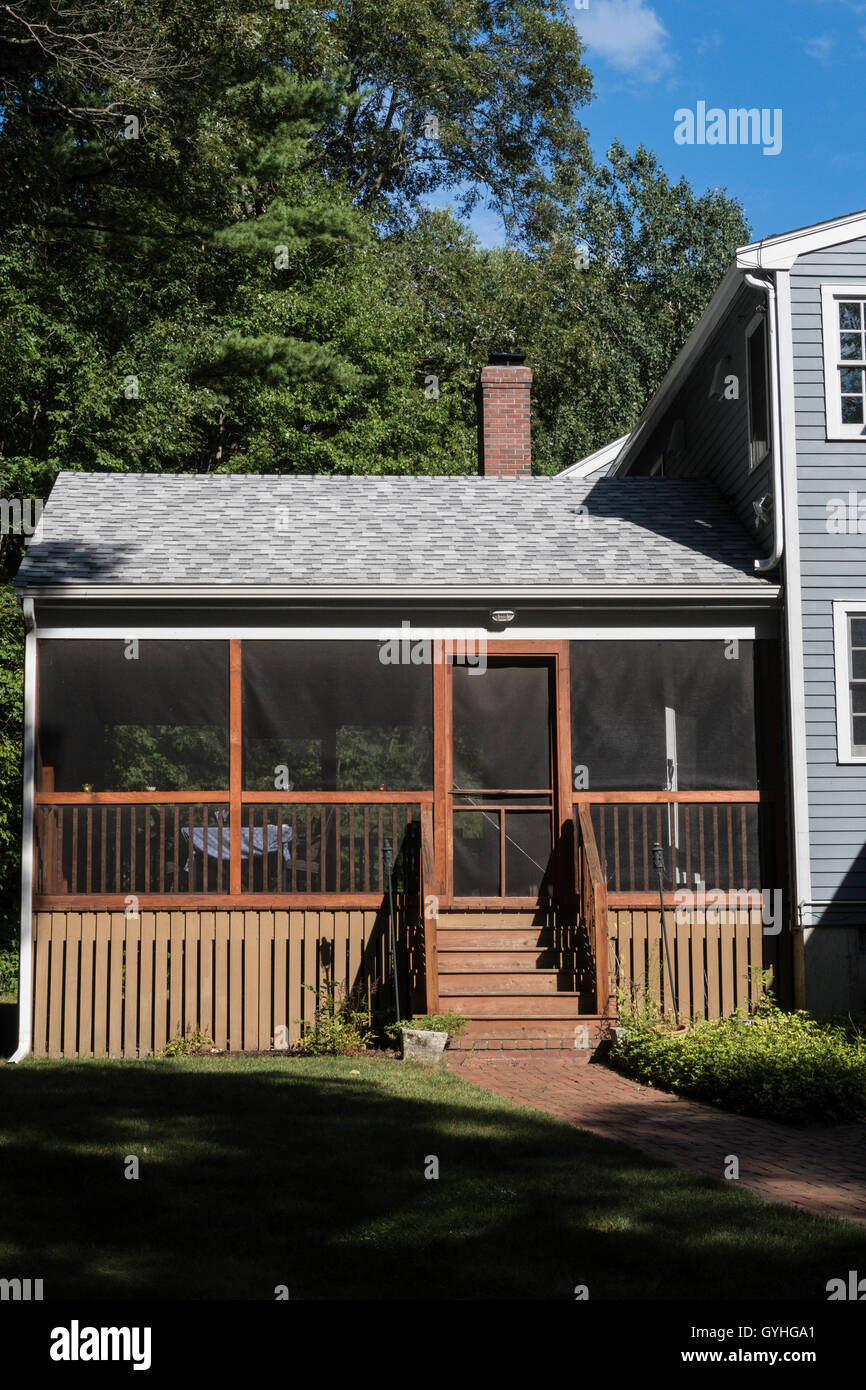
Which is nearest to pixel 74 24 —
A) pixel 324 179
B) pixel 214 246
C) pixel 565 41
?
pixel 214 246

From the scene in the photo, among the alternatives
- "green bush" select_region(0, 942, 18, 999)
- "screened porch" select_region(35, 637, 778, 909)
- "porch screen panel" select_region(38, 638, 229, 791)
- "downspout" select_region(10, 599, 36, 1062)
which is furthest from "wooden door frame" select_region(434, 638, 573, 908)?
"green bush" select_region(0, 942, 18, 999)

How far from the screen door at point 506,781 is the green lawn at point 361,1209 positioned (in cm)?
415

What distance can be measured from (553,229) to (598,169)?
862 cm

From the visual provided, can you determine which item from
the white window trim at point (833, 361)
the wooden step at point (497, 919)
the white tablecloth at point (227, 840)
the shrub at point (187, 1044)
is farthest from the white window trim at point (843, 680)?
the shrub at point (187, 1044)

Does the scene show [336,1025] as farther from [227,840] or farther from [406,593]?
[406,593]

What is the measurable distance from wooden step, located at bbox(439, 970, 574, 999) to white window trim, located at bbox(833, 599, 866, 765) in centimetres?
306

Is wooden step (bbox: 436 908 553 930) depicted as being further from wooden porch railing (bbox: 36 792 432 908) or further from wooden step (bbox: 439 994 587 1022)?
wooden step (bbox: 439 994 587 1022)

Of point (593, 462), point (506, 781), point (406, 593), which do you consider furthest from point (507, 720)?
point (593, 462)

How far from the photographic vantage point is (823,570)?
1191 cm

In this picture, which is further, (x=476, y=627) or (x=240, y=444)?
(x=240, y=444)

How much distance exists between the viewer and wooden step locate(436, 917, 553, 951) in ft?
37.6
